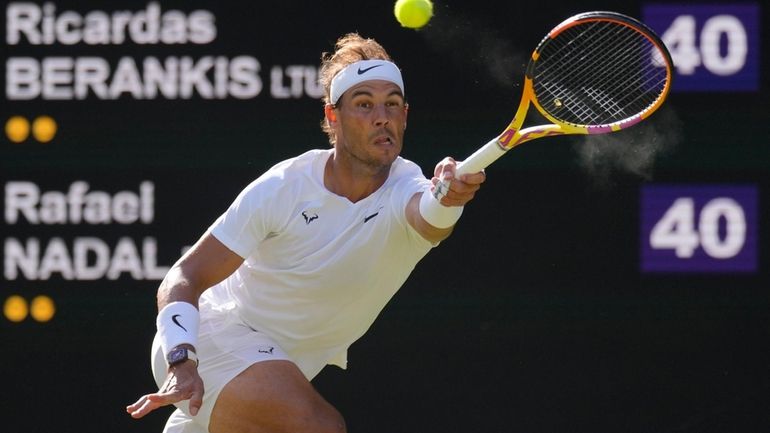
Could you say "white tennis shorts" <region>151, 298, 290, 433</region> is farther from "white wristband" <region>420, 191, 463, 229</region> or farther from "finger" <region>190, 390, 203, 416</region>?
"white wristband" <region>420, 191, 463, 229</region>

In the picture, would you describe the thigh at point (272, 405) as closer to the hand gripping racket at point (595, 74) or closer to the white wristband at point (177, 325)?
the white wristband at point (177, 325)

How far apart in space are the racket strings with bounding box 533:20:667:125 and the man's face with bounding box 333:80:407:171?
434mm

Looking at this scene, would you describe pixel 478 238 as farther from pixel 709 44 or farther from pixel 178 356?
pixel 178 356

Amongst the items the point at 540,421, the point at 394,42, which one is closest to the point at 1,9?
the point at 394,42

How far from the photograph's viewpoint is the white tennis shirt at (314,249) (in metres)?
4.24

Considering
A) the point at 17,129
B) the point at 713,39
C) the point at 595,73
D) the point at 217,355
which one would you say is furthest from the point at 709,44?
the point at 17,129

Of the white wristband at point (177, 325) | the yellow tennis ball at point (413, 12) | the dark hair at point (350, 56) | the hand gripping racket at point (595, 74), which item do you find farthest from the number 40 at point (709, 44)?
the white wristband at point (177, 325)

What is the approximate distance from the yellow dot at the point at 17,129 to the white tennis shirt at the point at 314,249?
126 centimetres

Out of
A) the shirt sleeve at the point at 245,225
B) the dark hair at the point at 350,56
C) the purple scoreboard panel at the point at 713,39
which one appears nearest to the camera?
the shirt sleeve at the point at 245,225

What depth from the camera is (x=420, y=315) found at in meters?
5.36

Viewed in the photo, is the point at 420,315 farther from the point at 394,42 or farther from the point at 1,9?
the point at 1,9

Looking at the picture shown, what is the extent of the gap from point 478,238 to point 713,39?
3.28 feet

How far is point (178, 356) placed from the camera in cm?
384

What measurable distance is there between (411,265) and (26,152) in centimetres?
162
